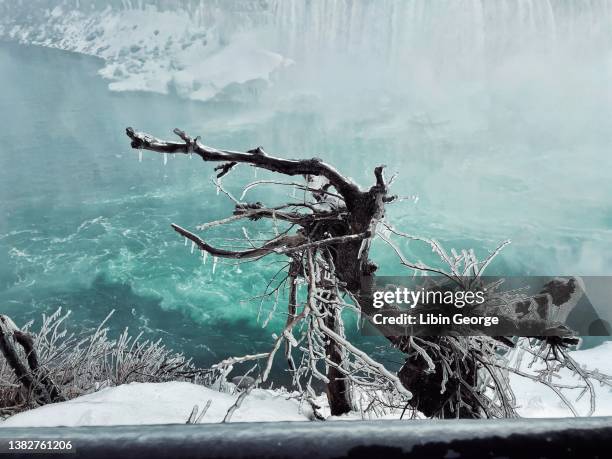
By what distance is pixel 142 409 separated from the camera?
1.52 m

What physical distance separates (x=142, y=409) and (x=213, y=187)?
1259 cm

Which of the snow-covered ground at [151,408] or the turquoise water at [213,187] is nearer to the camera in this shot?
the snow-covered ground at [151,408]

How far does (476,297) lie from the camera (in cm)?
194

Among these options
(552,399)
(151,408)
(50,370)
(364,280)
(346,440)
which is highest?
(346,440)

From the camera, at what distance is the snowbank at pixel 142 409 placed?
131cm

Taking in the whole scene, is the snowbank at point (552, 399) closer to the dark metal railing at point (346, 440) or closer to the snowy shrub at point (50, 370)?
the snowy shrub at point (50, 370)

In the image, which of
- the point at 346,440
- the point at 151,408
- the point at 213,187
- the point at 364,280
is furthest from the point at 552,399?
the point at 213,187

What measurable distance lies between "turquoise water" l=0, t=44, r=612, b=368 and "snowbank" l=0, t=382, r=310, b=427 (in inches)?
167

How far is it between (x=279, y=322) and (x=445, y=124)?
11924 millimetres

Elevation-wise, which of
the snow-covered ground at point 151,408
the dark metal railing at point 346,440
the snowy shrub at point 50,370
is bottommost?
the snowy shrub at point 50,370

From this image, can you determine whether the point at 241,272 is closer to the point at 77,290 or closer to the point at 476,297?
the point at 77,290

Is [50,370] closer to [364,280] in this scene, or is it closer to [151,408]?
[151,408]

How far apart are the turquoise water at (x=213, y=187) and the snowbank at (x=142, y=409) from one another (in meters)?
4.23

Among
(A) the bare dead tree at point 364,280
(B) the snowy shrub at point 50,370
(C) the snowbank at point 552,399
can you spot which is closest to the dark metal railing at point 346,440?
(A) the bare dead tree at point 364,280
